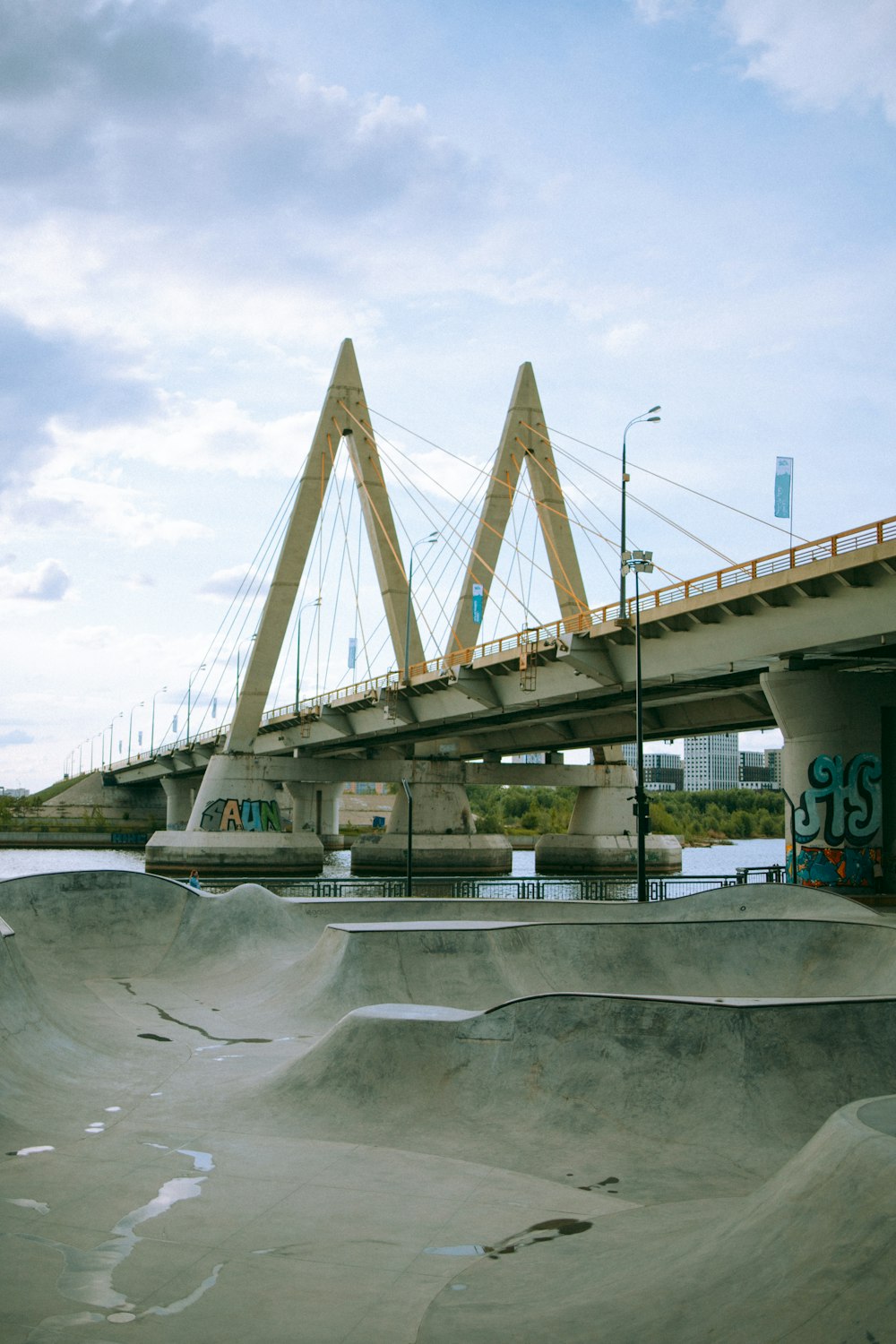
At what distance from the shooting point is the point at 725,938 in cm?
1683

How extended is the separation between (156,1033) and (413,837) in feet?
172

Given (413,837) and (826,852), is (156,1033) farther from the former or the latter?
(413,837)

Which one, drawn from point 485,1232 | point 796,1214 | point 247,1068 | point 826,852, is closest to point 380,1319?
point 485,1232

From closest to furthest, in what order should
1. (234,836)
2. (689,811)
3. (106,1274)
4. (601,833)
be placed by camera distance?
(106,1274) → (234,836) → (601,833) → (689,811)

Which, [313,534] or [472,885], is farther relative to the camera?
[313,534]

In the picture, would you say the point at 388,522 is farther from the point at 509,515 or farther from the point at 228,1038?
the point at 228,1038

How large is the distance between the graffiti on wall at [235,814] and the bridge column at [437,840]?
25.9 feet

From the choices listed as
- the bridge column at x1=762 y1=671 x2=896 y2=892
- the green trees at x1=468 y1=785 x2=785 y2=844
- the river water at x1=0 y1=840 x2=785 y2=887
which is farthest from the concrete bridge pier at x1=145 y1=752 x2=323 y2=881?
the green trees at x1=468 y1=785 x2=785 y2=844

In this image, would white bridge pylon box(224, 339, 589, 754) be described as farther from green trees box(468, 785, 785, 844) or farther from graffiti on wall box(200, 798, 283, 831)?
green trees box(468, 785, 785, 844)

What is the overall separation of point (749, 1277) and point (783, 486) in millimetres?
32367

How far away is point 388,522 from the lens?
5850 centimetres

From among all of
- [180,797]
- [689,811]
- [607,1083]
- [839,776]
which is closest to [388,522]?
[839,776]

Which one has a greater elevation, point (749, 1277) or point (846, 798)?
point (846, 798)

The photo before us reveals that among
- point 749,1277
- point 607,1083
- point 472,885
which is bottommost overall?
point 472,885
